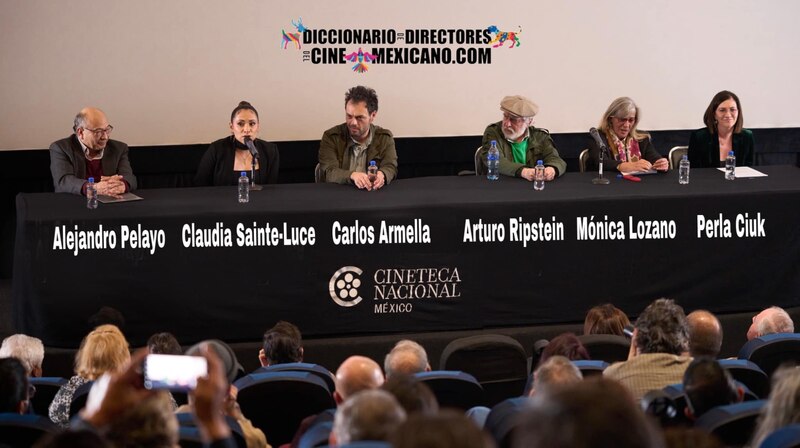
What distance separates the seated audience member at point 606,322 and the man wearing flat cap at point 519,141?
149cm

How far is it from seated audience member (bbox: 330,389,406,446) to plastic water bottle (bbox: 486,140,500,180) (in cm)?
389

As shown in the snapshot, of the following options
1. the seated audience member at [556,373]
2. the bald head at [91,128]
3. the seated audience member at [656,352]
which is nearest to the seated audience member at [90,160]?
the bald head at [91,128]

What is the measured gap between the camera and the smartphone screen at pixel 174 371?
100.0 inches

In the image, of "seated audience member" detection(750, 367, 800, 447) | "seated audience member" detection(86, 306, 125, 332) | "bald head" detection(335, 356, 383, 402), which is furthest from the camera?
"seated audience member" detection(86, 306, 125, 332)

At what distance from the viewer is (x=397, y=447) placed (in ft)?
5.80

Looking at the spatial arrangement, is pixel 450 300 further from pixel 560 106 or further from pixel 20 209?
pixel 560 106

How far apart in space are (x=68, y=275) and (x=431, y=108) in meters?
3.67

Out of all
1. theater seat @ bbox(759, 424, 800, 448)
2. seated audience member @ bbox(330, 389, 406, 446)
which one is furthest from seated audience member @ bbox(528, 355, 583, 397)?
A: seated audience member @ bbox(330, 389, 406, 446)

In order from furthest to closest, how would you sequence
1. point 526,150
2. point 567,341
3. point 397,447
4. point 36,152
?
point 36,152 → point 526,150 → point 567,341 → point 397,447

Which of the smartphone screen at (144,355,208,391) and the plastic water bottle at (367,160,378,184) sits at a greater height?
the plastic water bottle at (367,160,378,184)

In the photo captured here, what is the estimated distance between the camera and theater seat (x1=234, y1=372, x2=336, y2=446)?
3.65 metres

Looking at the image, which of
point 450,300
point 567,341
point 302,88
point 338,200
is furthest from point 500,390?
point 302,88

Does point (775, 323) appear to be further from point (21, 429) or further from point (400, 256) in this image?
point (21, 429)

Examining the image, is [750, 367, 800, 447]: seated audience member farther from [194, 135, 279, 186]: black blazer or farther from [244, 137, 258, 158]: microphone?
[194, 135, 279, 186]: black blazer
